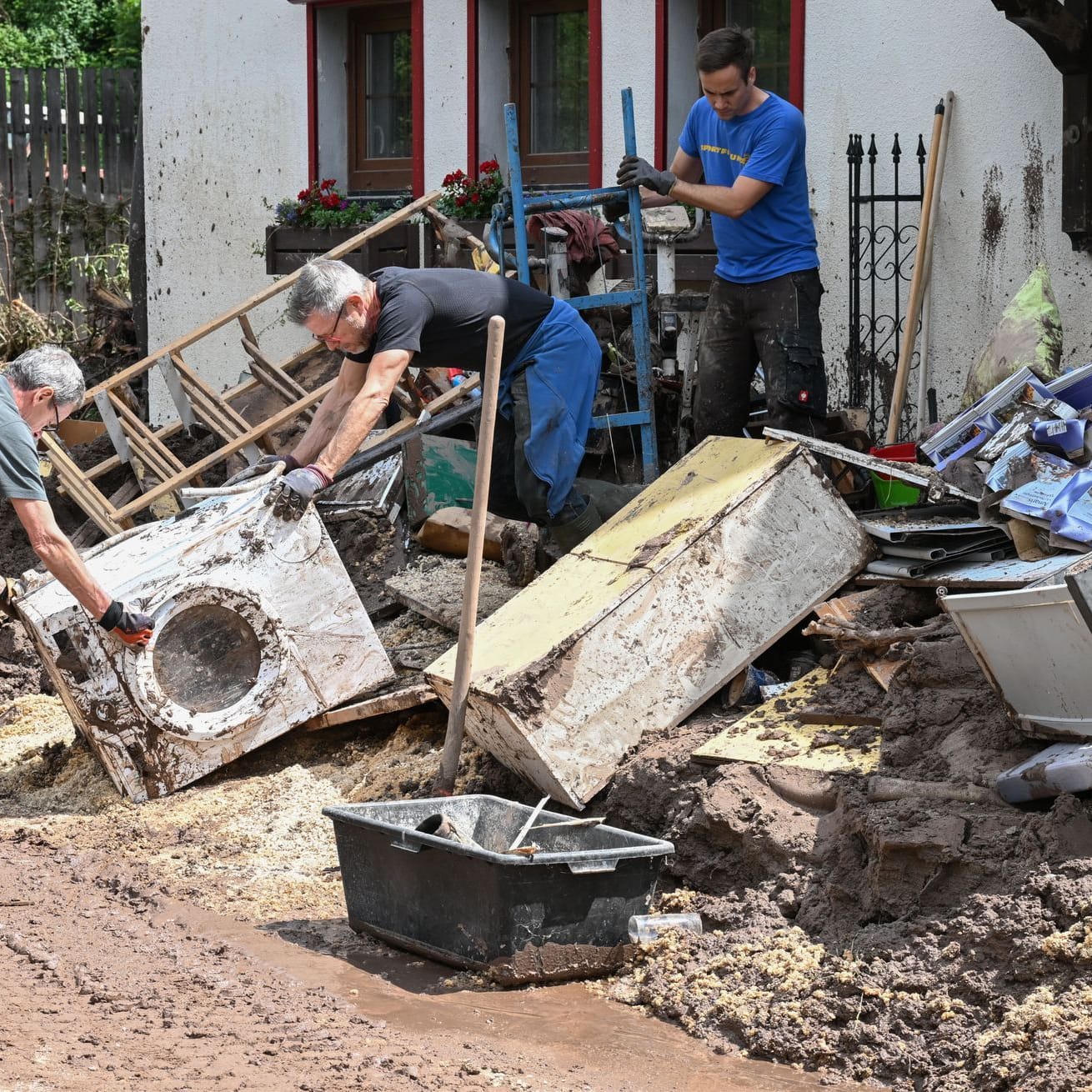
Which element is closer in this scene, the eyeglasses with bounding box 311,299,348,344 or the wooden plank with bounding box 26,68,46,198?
the eyeglasses with bounding box 311,299,348,344

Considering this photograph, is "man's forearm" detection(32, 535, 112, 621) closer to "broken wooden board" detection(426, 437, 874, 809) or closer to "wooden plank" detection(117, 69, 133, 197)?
"broken wooden board" detection(426, 437, 874, 809)

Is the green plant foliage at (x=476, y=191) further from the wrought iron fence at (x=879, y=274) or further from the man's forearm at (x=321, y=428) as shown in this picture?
the man's forearm at (x=321, y=428)

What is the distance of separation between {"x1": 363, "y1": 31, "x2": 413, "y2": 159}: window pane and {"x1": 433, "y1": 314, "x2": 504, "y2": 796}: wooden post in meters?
5.62

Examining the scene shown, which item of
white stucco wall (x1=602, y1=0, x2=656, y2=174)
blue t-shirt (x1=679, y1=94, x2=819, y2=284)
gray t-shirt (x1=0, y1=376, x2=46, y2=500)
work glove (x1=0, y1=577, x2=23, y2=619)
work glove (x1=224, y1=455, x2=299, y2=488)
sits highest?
white stucco wall (x1=602, y1=0, x2=656, y2=174)

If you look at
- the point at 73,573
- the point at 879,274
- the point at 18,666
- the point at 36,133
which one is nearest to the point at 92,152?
the point at 36,133

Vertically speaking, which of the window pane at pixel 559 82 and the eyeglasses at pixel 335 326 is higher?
the window pane at pixel 559 82

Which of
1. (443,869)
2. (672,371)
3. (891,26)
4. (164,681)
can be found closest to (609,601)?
(443,869)

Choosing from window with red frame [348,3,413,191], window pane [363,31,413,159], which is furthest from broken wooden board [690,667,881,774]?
window pane [363,31,413,159]

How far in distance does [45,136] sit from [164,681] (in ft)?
31.2

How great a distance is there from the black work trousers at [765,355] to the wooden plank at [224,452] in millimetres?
1978

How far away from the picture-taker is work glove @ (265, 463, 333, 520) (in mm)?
5289

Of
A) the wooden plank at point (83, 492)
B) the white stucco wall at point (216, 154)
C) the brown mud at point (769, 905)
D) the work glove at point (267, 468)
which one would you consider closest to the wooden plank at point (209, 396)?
the wooden plank at point (83, 492)

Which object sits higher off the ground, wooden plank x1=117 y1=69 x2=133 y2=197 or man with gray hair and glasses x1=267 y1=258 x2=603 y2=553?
wooden plank x1=117 y1=69 x2=133 y2=197

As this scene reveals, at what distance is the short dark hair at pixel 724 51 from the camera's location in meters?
6.04
